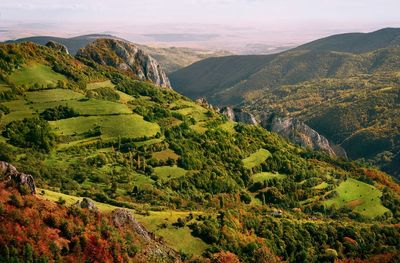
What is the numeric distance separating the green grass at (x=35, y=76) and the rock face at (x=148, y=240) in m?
114

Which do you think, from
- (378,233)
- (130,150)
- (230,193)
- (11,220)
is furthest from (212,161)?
(11,220)

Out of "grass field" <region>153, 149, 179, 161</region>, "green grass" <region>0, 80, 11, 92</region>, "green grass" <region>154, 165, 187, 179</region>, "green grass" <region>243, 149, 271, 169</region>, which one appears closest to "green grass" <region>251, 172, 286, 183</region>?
"green grass" <region>243, 149, 271, 169</region>

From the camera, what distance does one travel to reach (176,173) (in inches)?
5728

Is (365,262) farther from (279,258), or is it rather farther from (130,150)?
(130,150)

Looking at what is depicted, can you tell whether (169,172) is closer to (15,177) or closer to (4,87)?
(4,87)

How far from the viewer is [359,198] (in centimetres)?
17075

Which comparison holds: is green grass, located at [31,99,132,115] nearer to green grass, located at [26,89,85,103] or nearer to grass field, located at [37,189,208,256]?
green grass, located at [26,89,85,103]

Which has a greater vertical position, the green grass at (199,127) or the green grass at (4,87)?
the green grass at (4,87)

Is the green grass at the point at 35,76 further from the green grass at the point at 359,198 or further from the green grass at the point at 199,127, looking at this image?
the green grass at the point at 359,198

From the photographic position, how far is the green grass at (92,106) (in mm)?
165637

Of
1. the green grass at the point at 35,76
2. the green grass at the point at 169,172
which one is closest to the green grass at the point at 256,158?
the green grass at the point at 169,172

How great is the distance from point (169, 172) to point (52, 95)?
2266 inches

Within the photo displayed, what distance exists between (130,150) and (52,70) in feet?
222

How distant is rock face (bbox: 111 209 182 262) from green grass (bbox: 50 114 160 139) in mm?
78530
